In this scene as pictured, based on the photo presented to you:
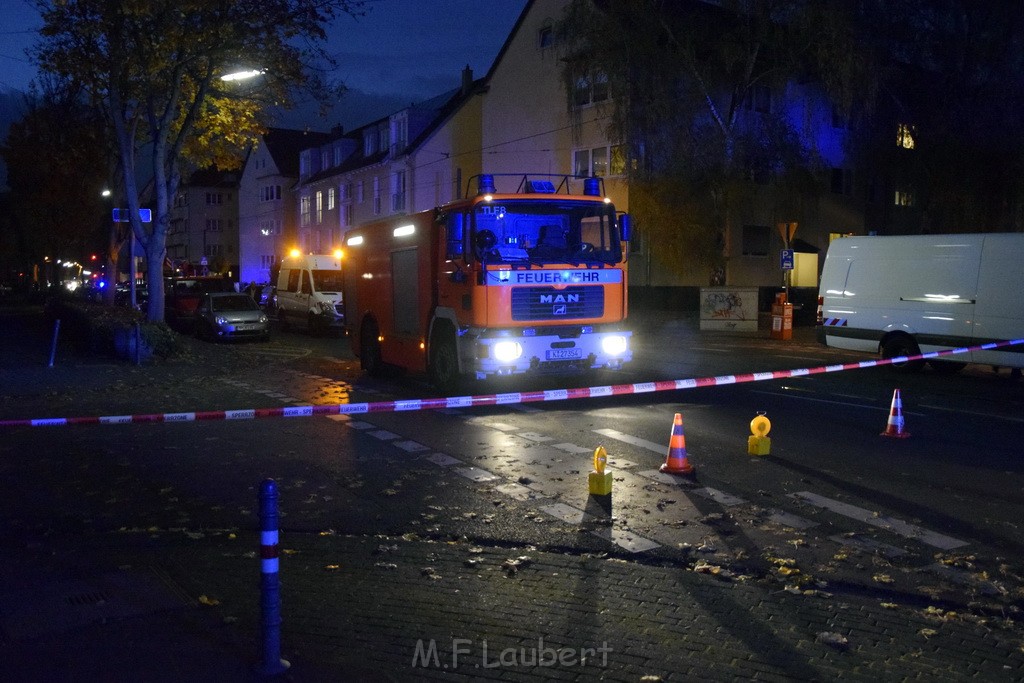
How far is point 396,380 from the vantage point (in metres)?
17.4

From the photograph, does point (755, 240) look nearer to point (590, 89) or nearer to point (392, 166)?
point (590, 89)

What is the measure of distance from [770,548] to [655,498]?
1516 mm

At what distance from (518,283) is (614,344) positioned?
1.97 metres

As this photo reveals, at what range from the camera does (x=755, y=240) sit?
37906mm

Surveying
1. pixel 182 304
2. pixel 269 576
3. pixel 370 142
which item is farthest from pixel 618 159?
pixel 269 576

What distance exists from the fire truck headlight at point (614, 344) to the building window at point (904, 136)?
2486cm

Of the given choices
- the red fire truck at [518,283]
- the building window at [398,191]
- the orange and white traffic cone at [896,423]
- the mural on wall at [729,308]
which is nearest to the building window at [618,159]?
the mural on wall at [729,308]

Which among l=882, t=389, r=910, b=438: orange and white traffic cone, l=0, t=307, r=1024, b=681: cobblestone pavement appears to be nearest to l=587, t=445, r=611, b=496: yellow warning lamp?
l=0, t=307, r=1024, b=681: cobblestone pavement

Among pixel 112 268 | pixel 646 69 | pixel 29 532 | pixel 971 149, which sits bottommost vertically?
pixel 29 532

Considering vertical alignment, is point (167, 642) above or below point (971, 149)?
below

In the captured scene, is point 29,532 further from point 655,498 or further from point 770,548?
point 770,548

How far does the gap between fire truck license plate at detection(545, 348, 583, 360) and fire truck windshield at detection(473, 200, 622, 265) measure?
1318 mm

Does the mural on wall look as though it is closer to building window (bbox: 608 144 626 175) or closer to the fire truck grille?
building window (bbox: 608 144 626 175)

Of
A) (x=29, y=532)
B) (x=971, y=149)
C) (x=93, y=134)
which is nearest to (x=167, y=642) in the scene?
(x=29, y=532)
